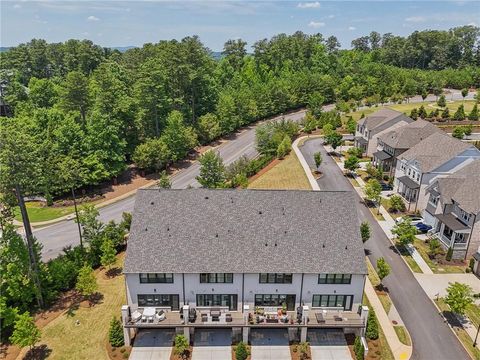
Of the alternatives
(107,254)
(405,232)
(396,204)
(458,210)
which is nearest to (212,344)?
(107,254)

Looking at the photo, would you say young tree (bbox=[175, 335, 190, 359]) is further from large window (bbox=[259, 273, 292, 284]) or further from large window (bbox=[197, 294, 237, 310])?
large window (bbox=[259, 273, 292, 284])

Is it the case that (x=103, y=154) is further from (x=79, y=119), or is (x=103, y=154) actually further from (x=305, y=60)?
(x=305, y=60)

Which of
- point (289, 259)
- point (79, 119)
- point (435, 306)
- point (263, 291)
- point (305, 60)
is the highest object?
point (305, 60)

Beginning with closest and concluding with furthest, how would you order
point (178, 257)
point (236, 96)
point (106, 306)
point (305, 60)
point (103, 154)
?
point (178, 257) → point (106, 306) → point (103, 154) → point (236, 96) → point (305, 60)

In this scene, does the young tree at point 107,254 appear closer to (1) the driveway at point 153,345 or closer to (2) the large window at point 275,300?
(1) the driveway at point 153,345

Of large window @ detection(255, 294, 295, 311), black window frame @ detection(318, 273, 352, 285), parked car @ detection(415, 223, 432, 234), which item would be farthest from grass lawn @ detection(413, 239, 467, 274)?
large window @ detection(255, 294, 295, 311)

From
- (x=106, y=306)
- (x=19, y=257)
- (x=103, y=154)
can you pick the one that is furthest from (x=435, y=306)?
(x=103, y=154)

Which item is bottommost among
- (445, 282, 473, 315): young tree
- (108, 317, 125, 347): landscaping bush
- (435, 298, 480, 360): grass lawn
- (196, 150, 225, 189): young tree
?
(435, 298, 480, 360): grass lawn
